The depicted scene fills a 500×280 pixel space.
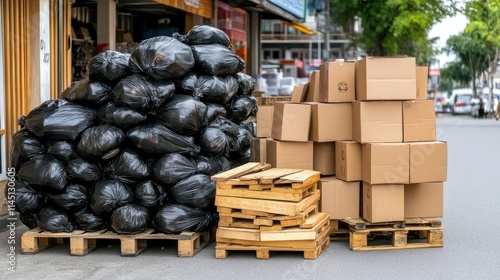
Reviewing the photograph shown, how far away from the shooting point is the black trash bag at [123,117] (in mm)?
7820

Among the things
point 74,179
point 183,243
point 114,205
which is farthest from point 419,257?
point 74,179

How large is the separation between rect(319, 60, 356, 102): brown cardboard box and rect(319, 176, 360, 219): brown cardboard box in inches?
38.5

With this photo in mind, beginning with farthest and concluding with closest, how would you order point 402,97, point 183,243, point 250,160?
1. point 250,160
2. point 402,97
3. point 183,243

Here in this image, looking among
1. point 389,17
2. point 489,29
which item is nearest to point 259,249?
point 389,17

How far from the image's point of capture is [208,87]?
8469 mm

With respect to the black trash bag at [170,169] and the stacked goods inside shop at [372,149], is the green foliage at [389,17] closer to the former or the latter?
the stacked goods inside shop at [372,149]

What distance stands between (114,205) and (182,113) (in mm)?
1181

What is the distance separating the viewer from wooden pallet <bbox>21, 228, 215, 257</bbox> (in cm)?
765

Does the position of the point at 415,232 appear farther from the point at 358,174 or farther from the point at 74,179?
the point at 74,179

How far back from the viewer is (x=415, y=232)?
8.65m

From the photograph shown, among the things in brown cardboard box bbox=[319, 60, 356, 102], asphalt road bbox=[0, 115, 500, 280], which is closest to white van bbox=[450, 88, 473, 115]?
asphalt road bbox=[0, 115, 500, 280]

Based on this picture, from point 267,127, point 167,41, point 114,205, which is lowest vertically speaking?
point 114,205

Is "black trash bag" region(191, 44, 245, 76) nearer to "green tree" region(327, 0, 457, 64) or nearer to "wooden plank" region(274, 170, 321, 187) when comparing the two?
"wooden plank" region(274, 170, 321, 187)

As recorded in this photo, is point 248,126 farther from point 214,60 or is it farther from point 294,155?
point 214,60
